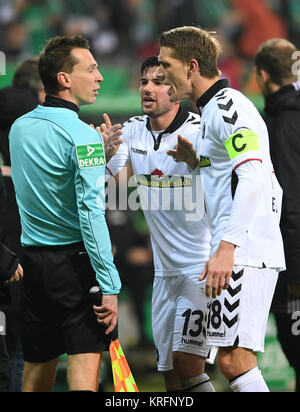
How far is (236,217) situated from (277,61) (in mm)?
1917

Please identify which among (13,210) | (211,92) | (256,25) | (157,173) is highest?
(256,25)

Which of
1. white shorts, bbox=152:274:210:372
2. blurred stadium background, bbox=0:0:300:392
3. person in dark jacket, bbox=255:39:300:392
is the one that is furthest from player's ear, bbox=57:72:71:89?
blurred stadium background, bbox=0:0:300:392

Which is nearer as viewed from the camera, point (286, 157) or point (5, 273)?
point (5, 273)

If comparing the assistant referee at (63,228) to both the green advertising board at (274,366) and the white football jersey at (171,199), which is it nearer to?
the white football jersey at (171,199)

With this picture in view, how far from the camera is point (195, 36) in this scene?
4.15 m

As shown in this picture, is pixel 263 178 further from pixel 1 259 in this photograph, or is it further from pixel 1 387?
pixel 1 387

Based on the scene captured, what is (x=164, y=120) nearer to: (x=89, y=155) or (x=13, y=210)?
(x=13, y=210)

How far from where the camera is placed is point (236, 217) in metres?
3.66

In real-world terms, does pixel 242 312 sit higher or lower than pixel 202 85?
lower

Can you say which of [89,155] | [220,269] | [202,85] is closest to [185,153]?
[202,85]

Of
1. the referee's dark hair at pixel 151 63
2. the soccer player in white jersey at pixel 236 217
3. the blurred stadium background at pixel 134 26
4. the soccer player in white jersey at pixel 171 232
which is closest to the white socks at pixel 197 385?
the soccer player in white jersey at pixel 171 232

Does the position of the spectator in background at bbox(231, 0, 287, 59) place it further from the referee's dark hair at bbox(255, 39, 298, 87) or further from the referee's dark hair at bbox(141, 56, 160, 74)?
the referee's dark hair at bbox(141, 56, 160, 74)

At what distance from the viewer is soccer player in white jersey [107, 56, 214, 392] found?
4500 millimetres

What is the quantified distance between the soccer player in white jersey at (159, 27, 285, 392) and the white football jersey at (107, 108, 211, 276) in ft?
1.78
